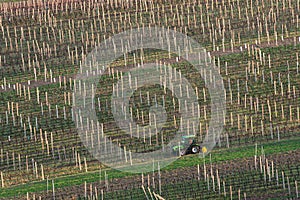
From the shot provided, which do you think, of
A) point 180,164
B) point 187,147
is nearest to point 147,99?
point 187,147

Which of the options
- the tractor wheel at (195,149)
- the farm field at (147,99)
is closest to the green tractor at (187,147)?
the tractor wheel at (195,149)

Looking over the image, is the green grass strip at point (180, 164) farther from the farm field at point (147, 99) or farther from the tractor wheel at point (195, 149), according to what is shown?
the tractor wheel at point (195, 149)

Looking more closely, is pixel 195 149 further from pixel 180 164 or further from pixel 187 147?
pixel 180 164

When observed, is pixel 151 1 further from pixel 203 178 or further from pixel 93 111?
pixel 203 178

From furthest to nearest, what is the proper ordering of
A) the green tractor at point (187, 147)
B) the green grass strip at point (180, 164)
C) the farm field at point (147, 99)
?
1. the green tractor at point (187, 147)
2. the green grass strip at point (180, 164)
3. the farm field at point (147, 99)

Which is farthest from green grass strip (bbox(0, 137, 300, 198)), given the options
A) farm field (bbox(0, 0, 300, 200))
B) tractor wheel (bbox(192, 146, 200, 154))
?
tractor wheel (bbox(192, 146, 200, 154))

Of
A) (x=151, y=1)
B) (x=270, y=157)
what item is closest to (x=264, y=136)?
(x=270, y=157)

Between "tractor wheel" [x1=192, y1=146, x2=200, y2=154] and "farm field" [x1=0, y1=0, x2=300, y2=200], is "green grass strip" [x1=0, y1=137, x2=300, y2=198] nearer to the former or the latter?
"farm field" [x1=0, y1=0, x2=300, y2=200]
